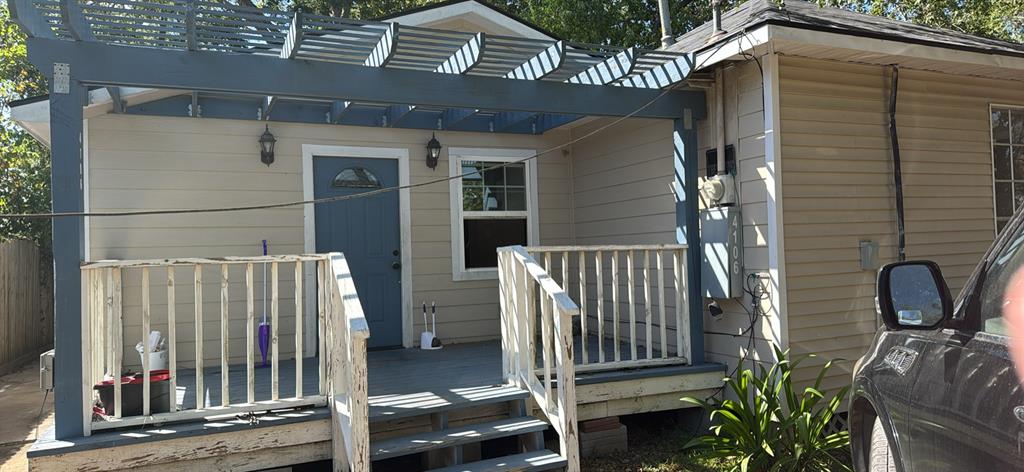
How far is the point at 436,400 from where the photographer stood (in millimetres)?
Answer: 4086

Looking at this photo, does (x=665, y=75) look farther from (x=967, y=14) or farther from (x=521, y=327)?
(x=967, y=14)

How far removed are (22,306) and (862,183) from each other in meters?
10.5

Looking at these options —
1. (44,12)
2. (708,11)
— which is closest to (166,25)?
(44,12)

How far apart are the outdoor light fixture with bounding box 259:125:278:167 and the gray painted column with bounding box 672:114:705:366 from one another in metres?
3.36

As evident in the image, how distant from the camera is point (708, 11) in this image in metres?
13.8

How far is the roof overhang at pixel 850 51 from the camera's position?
4352 millimetres

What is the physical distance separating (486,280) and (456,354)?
1.02 metres

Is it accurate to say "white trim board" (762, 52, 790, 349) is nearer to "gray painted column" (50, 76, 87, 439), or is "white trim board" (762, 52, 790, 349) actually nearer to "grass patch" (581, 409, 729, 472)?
"grass patch" (581, 409, 729, 472)

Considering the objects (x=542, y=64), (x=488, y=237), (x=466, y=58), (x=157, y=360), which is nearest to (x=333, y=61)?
(x=466, y=58)

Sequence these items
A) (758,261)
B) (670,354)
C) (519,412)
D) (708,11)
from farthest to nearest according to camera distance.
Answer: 1. (708,11)
2. (670,354)
3. (758,261)
4. (519,412)

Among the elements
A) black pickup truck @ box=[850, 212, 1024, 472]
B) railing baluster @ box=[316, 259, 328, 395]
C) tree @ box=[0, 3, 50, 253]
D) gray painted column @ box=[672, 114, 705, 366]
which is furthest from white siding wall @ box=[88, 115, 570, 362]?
tree @ box=[0, 3, 50, 253]

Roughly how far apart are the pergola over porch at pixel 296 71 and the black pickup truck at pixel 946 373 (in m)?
2.69

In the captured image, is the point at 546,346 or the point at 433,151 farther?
the point at 433,151

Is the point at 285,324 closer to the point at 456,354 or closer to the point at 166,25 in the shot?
the point at 456,354
